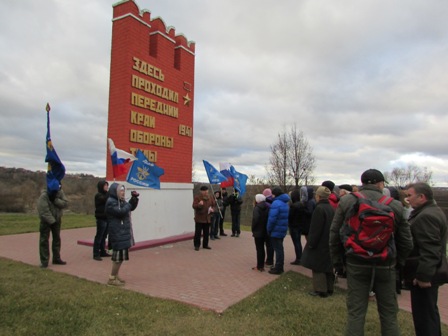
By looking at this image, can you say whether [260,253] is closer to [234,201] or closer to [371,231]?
[371,231]

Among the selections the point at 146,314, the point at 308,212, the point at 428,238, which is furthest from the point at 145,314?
the point at 308,212

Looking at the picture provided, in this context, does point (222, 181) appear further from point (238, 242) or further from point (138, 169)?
point (138, 169)

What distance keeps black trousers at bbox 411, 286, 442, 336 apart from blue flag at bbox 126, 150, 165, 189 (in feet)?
22.8

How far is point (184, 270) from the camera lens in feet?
23.1

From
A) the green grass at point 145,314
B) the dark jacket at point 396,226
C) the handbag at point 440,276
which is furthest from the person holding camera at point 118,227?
the handbag at point 440,276

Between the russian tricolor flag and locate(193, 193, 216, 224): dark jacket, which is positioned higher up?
the russian tricolor flag

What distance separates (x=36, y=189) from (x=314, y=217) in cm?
3113

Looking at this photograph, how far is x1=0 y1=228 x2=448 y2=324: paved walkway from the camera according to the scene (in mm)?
5527

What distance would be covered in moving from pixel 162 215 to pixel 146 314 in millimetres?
6125

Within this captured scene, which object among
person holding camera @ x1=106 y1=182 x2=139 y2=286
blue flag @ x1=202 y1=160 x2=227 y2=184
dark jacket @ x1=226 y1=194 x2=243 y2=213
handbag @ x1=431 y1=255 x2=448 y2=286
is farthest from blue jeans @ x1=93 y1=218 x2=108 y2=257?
handbag @ x1=431 y1=255 x2=448 y2=286

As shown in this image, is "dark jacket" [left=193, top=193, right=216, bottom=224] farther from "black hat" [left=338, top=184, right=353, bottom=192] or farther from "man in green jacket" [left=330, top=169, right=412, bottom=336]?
"man in green jacket" [left=330, top=169, right=412, bottom=336]

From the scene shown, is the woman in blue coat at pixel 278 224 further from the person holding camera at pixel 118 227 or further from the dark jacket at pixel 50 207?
the dark jacket at pixel 50 207

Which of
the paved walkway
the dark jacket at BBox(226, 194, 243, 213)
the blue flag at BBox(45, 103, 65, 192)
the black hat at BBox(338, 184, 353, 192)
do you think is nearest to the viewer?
the paved walkway

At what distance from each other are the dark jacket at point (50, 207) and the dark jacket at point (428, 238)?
6.43 meters
